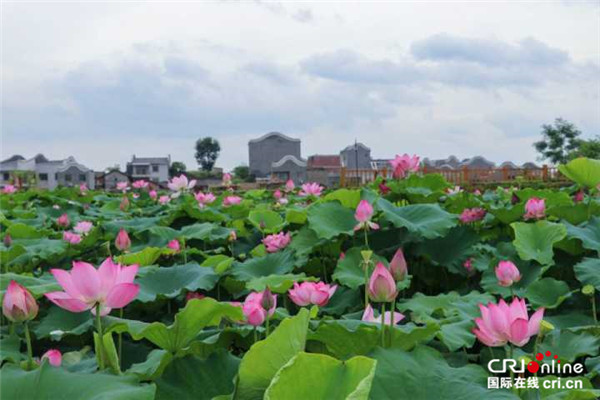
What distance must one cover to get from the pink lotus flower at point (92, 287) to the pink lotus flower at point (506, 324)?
1.43 feet

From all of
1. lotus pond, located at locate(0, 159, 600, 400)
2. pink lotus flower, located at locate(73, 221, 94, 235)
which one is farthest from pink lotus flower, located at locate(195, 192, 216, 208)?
pink lotus flower, located at locate(73, 221, 94, 235)

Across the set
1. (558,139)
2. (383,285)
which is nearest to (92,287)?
(383,285)

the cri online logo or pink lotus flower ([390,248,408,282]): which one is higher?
pink lotus flower ([390,248,408,282])

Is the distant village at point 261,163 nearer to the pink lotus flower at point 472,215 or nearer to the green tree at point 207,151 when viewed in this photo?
the green tree at point 207,151

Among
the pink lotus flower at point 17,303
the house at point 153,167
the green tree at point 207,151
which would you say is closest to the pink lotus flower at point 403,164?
the pink lotus flower at point 17,303

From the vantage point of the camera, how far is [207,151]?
203ft

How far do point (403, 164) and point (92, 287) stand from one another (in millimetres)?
1810

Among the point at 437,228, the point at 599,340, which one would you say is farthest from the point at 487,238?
the point at 599,340

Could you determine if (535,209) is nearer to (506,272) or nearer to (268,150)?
(506,272)

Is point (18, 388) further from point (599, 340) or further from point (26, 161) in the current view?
point (26, 161)

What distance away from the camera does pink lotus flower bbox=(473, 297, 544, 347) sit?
0.84 meters

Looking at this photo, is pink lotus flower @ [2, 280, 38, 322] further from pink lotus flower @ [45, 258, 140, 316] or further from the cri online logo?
the cri online logo

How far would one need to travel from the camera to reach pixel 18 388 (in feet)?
2.24

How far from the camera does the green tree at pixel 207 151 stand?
61.3 m
